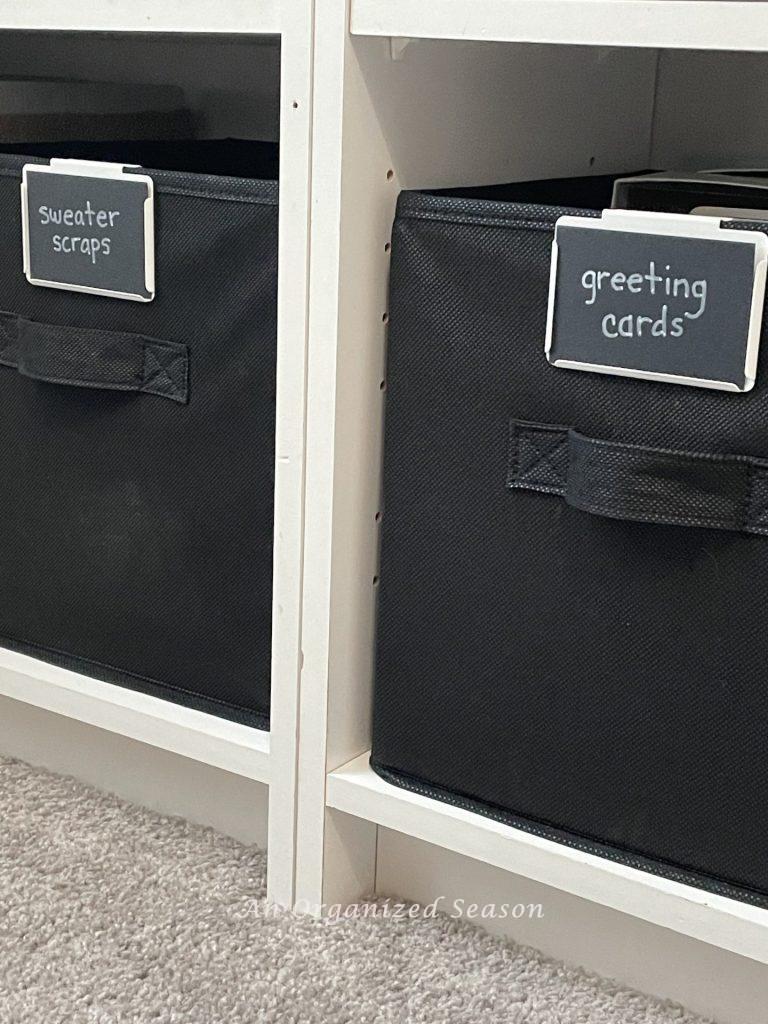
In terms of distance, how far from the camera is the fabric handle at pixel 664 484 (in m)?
0.68

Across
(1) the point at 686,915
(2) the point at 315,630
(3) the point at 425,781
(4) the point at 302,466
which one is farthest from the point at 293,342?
(1) the point at 686,915

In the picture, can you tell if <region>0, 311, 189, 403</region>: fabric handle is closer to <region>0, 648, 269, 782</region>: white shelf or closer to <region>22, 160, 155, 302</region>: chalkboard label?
<region>22, 160, 155, 302</region>: chalkboard label

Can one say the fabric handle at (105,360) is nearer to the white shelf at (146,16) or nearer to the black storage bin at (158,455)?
the black storage bin at (158,455)

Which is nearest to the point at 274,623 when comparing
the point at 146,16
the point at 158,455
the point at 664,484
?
the point at 158,455

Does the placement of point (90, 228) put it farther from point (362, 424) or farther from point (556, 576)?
point (556, 576)

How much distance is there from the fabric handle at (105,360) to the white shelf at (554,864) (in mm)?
283

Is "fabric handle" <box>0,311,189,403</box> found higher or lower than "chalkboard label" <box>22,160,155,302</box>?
lower

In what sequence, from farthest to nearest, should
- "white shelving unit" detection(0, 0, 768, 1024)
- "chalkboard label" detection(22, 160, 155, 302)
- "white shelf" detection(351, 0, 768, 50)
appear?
"chalkboard label" detection(22, 160, 155, 302) → "white shelving unit" detection(0, 0, 768, 1024) → "white shelf" detection(351, 0, 768, 50)

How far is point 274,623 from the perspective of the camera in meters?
0.85

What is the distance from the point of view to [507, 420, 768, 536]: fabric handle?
680 millimetres

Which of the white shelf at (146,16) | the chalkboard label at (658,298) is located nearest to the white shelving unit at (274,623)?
the white shelf at (146,16)

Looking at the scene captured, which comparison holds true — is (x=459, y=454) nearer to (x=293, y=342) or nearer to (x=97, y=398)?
(x=293, y=342)

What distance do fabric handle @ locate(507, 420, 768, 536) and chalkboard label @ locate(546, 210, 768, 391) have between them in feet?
0.13

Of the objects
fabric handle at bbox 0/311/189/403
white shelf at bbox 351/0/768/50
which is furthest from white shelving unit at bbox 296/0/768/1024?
fabric handle at bbox 0/311/189/403
